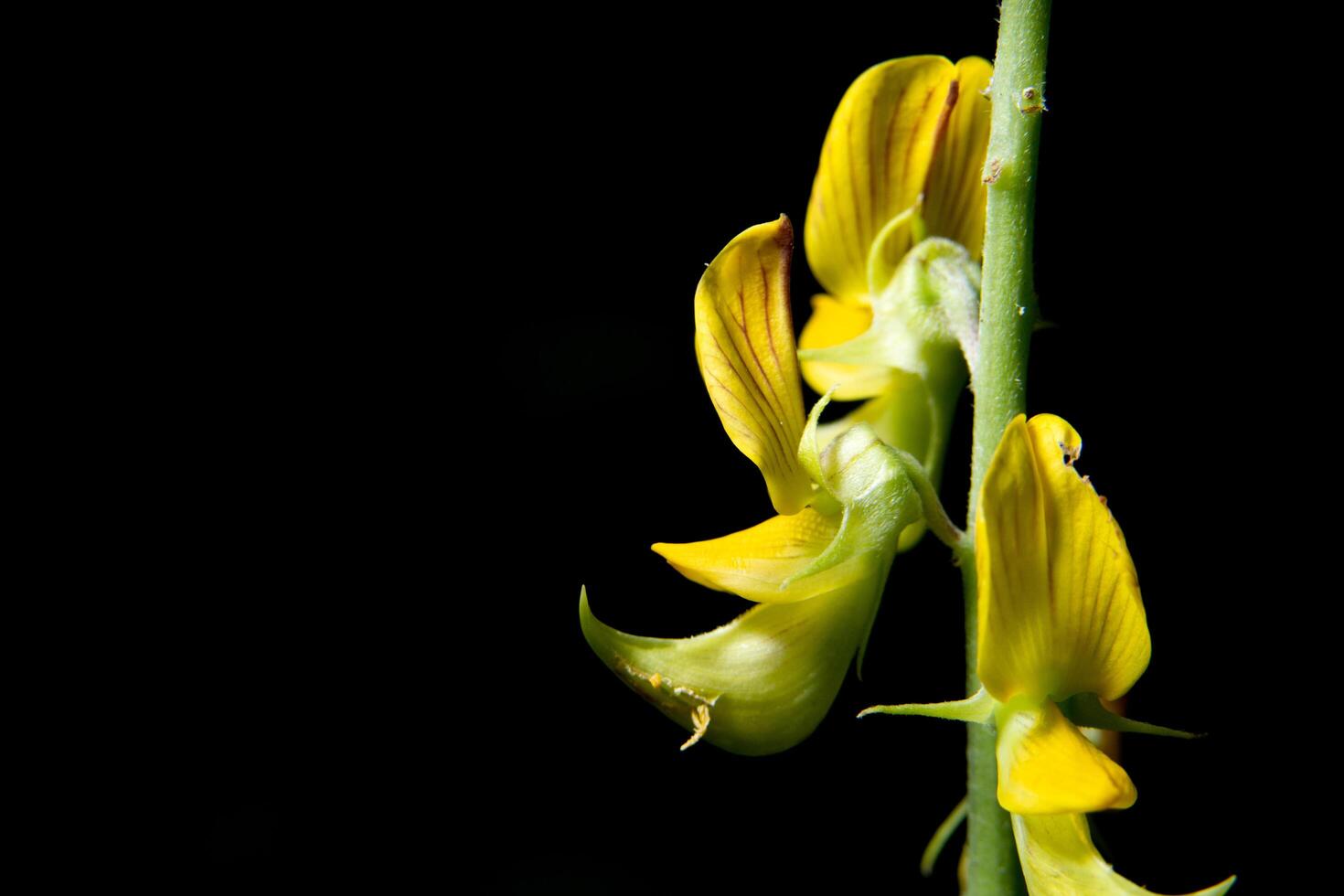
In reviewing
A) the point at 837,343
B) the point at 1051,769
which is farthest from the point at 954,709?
the point at 837,343

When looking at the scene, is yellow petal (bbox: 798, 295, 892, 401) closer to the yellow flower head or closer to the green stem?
the green stem

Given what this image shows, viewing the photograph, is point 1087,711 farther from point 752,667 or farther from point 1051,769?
point 752,667

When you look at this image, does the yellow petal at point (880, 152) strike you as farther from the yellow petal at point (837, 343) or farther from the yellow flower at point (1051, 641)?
the yellow flower at point (1051, 641)

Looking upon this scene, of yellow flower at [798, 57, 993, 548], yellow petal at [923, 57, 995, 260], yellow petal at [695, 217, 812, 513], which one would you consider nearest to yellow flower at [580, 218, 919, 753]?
yellow petal at [695, 217, 812, 513]

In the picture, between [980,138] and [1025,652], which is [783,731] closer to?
[1025,652]

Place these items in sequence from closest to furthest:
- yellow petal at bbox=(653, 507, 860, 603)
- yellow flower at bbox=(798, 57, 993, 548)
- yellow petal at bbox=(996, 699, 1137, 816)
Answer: yellow petal at bbox=(996, 699, 1137, 816)
yellow petal at bbox=(653, 507, 860, 603)
yellow flower at bbox=(798, 57, 993, 548)

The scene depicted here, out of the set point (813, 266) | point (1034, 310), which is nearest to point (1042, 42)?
point (1034, 310)
